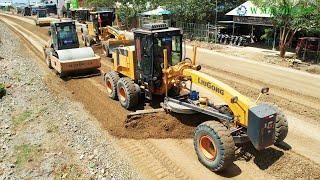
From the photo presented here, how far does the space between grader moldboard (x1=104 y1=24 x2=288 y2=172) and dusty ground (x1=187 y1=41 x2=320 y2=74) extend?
33.9 feet

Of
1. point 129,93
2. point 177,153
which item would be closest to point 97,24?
point 129,93

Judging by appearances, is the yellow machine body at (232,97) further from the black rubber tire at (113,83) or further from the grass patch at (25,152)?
the grass patch at (25,152)

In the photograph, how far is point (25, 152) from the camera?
9.76 m

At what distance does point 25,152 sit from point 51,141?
2.49 ft

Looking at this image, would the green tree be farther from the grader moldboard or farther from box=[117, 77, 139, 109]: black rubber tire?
box=[117, 77, 139, 109]: black rubber tire

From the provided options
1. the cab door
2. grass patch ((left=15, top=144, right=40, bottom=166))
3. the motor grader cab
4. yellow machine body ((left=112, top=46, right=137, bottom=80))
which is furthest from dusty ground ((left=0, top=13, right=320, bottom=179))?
the motor grader cab

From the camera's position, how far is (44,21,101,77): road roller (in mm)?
16234

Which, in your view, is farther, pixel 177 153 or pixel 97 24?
pixel 97 24

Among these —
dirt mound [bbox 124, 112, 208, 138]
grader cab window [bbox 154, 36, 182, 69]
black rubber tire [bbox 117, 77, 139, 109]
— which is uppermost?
grader cab window [bbox 154, 36, 182, 69]

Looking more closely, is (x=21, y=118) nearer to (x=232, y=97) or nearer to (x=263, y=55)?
(x=232, y=97)

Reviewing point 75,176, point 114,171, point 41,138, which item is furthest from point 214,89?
point 41,138

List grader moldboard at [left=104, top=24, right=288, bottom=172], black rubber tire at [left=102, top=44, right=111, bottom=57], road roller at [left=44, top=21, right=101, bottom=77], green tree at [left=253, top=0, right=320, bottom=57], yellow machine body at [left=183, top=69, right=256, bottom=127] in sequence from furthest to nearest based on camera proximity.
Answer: black rubber tire at [left=102, top=44, right=111, bottom=57], green tree at [left=253, top=0, right=320, bottom=57], road roller at [left=44, top=21, right=101, bottom=77], yellow machine body at [left=183, top=69, right=256, bottom=127], grader moldboard at [left=104, top=24, right=288, bottom=172]

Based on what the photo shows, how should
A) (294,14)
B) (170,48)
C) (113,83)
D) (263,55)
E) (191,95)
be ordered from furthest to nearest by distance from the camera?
(263,55)
(294,14)
(113,83)
(170,48)
(191,95)

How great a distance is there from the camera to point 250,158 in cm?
825
